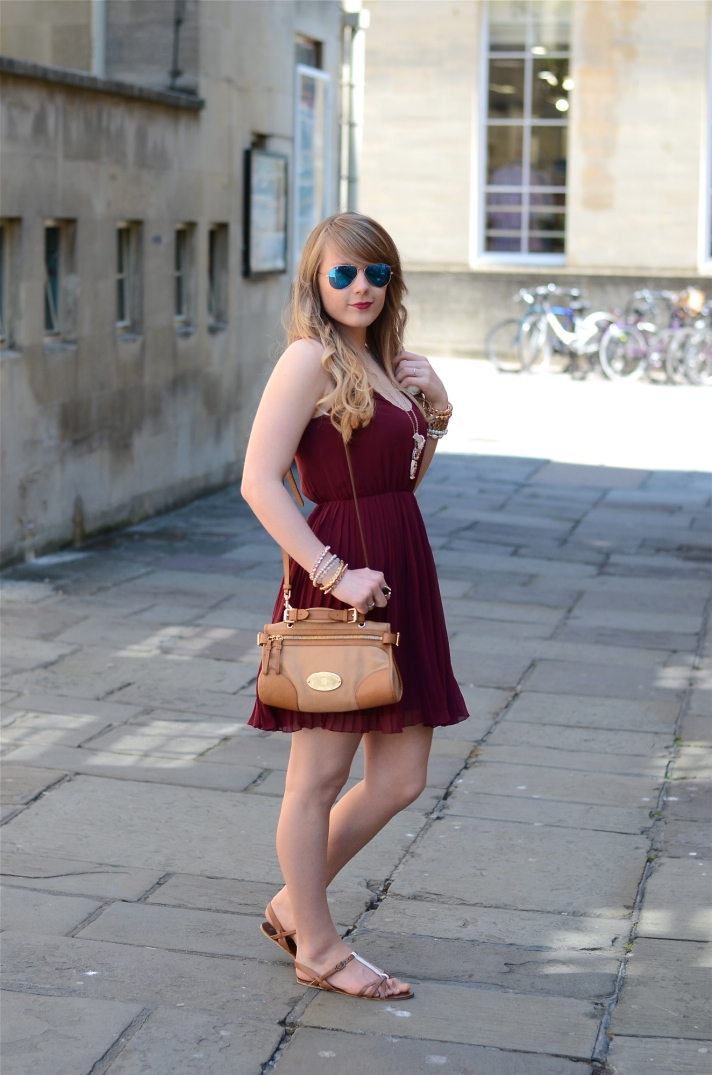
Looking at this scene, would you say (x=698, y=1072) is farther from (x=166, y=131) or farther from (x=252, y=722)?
(x=166, y=131)

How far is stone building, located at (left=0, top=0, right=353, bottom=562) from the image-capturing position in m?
7.99

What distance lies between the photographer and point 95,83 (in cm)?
849

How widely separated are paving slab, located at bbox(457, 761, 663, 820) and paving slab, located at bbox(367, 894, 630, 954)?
810mm

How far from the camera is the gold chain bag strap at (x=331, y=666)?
3.07m

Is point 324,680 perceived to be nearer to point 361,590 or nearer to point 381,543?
point 361,590

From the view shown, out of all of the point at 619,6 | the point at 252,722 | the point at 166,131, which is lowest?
the point at 252,722

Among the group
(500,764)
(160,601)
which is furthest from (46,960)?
(160,601)

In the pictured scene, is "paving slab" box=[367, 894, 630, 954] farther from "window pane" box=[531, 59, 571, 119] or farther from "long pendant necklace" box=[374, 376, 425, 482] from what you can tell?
"window pane" box=[531, 59, 571, 119]

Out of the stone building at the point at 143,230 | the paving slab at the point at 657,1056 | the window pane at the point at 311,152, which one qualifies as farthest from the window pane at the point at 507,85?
the paving slab at the point at 657,1056

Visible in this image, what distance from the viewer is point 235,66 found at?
1062 centimetres

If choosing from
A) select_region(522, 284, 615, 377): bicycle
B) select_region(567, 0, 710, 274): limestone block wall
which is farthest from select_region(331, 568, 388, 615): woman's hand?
select_region(567, 0, 710, 274): limestone block wall

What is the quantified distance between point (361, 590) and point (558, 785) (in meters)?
2.04

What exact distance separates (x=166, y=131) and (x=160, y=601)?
141 inches

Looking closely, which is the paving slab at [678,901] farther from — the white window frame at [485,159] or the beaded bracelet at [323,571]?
the white window frame at [485,159]
